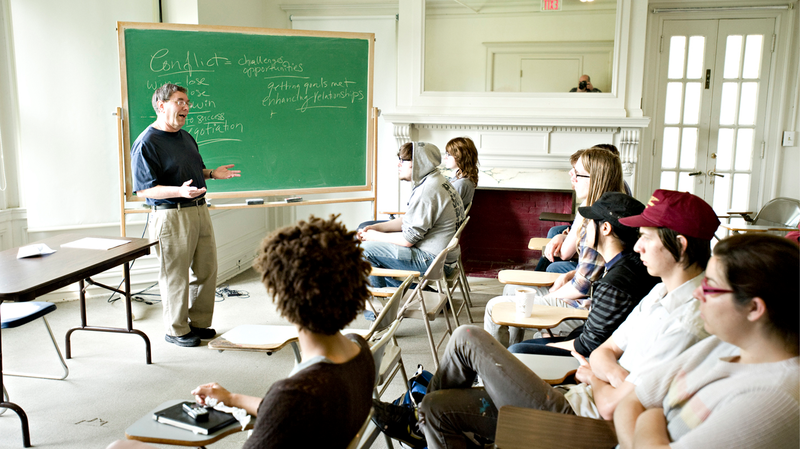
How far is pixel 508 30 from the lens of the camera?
5219 millimetres

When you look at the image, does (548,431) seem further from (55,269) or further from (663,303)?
(55,269)

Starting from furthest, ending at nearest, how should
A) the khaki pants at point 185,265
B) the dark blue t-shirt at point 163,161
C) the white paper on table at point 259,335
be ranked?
the khaki pants at point 185,265 < the dark blue t-shirt at point 163,161 < the white paper on table at point 259,335

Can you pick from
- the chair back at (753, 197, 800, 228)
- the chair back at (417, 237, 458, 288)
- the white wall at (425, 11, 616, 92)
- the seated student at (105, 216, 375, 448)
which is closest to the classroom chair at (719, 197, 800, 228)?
the chair back at (753, 197, 800, 228)

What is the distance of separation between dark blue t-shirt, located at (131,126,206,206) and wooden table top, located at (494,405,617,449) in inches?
97.6

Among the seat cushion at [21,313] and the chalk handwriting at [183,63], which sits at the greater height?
the chalk handwriting at [183,63]

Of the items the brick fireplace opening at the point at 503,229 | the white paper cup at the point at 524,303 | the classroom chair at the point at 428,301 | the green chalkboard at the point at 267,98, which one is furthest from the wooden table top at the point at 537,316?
the brick fireplace opening at the point at 503,229

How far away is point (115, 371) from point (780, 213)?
5.35m

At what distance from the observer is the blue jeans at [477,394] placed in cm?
161

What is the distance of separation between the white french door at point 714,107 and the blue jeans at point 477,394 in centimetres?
446

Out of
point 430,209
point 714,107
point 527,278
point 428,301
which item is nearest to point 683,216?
point 527,278

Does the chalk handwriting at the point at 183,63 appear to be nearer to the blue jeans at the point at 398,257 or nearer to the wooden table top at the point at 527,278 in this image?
the blue jeans at the point at 398,257

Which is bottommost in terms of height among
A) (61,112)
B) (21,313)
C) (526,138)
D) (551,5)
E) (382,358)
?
(21,313)

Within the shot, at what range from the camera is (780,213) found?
4.93 meters

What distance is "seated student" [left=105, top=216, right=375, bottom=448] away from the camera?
1016 mm
